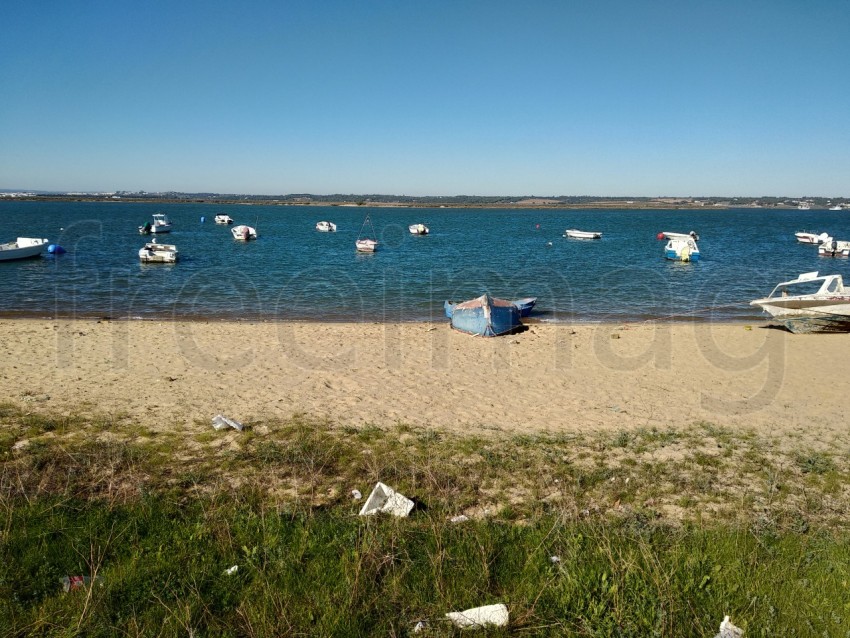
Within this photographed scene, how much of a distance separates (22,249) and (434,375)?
1444 inches

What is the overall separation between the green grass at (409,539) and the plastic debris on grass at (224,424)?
79 cm

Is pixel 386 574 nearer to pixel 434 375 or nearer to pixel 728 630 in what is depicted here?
pixel 728 630

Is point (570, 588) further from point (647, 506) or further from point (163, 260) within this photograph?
point (163, 260)

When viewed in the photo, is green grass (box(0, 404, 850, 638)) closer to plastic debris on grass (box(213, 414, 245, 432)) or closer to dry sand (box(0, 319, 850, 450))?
plastic debris on grass (box(213, 414, 245, 432))

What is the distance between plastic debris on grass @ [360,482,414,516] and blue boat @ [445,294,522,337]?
1325cm

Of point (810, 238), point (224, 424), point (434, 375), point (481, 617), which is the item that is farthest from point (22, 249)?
point (810, 238)

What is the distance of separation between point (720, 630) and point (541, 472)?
11.9 feet

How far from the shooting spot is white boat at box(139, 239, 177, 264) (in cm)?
3922

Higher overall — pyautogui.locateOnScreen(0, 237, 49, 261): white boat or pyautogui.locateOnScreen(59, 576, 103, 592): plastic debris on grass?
pyautogui.locateOnScreen(0, 237, 49, 261): white boat

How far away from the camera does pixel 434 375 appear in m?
14.3

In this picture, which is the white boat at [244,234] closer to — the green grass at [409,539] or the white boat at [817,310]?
the white boat at [817,310]

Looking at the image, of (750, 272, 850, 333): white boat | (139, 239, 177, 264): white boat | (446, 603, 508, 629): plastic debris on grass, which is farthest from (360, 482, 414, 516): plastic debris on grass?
(139, 239, 177, 264): white boat

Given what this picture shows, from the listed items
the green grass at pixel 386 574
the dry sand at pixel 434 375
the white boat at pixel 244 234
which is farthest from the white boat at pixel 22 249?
the green grass at pixel 386 574

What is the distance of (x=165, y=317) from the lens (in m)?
22.8
